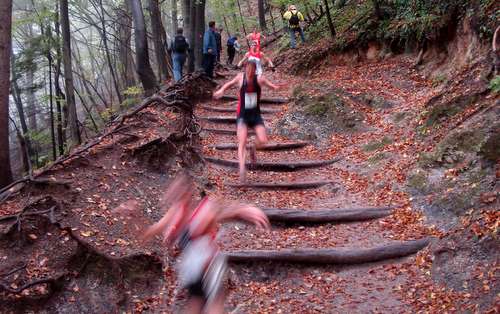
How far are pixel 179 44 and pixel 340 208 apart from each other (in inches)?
386

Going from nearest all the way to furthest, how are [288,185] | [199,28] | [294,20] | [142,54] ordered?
[288,185], [142,54], [199,28], [294,20]

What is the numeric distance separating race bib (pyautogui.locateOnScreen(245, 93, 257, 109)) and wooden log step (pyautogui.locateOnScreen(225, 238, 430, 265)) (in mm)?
2659

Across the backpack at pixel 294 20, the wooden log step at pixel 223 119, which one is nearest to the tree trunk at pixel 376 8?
the backpack at pixel 294 20

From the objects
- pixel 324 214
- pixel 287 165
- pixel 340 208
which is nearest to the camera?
pixel 324 214

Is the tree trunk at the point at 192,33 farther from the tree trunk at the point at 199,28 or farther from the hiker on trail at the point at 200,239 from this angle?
the hiker on trail at the point at 200,239

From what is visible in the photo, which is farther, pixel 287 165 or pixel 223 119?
pixel 223 119

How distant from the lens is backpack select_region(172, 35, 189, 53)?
48.2ft

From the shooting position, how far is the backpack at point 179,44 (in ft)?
48.2

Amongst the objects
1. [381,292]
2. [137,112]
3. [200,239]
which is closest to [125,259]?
[200,239]

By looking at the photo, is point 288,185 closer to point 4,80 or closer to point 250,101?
point 250,101

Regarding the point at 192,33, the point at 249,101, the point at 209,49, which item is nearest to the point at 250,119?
the point at 249,101

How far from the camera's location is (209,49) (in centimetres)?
1478

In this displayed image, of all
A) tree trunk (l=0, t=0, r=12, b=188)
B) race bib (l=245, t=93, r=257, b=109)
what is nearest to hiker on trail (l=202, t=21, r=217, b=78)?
race bib (l=245, t=93, r=257, b=109)

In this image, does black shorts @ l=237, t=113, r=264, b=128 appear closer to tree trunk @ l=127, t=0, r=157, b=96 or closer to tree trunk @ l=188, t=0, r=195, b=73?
tree trunk @ l=127, t=0, r=157, b=96
